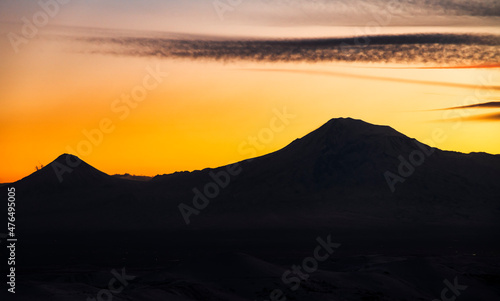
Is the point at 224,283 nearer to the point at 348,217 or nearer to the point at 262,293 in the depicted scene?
the point at 262,293

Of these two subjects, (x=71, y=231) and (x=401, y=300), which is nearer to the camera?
(x=401, y=300)

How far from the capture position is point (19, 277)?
72812 millimetres

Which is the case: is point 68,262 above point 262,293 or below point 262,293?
below

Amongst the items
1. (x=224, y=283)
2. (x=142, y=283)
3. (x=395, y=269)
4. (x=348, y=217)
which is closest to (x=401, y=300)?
(x=395, y=269)

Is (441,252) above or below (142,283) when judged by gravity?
below

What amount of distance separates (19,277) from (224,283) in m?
29.6

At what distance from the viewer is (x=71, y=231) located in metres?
179

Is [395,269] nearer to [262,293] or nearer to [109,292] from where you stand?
[262,293]

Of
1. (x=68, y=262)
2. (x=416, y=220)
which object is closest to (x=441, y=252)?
(x=68, y=262)

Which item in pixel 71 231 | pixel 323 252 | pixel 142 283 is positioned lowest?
pixel 71 231

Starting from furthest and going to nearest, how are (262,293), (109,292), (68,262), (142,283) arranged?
(68,262), (142,283), (262,293), (109,292)

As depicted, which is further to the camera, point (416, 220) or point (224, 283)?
point (416, 220)

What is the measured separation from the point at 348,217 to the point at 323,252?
76.1 metres

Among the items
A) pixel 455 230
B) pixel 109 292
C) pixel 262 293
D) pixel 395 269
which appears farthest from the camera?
pixel 455 230
